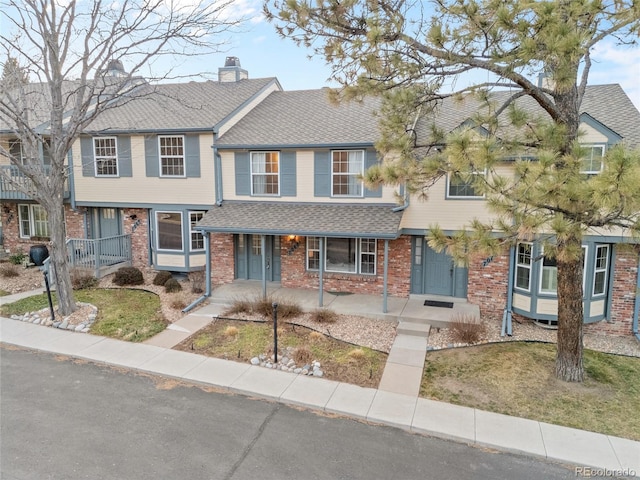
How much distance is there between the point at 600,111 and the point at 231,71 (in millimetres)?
14592

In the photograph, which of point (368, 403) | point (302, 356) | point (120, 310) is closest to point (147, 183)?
point (120, 310)

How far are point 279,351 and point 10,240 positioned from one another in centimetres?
1579

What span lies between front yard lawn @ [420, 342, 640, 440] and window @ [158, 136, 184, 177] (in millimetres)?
10695

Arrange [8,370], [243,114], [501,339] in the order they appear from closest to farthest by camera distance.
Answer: [8,370] < [501,339] < [243,114]

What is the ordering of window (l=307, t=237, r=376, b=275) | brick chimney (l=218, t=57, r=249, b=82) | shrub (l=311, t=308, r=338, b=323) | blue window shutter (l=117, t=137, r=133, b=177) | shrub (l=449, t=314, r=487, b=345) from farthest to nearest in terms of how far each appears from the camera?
brick chimney (l=218, t=57, r=249, b=82) < blue window shutter (l=117, t=137, r=133, b=177) < window (l=307, t=237, r=376, b=275) < shrub (l=311, t=308, r=338, b=323) < shrub (l=449, t=314, r=487, b=345)

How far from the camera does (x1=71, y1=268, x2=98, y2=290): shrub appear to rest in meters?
14.7

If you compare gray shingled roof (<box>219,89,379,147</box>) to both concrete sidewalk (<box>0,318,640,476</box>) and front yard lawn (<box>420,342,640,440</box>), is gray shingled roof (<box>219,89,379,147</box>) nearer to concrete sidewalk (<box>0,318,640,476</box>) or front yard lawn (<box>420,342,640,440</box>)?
front yard lawn (<box>420,342,640,440</box>)

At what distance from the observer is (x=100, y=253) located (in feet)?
54.1

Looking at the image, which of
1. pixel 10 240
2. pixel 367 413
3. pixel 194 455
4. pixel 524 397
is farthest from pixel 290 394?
pixel 10 240

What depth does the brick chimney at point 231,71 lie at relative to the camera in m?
19.9

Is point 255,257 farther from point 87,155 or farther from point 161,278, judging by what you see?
point 87,155

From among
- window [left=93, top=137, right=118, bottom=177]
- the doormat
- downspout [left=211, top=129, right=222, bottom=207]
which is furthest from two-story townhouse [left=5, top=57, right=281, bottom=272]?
the doormat

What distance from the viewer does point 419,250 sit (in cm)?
1368

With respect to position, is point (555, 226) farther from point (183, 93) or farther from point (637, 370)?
point (183, 93)
